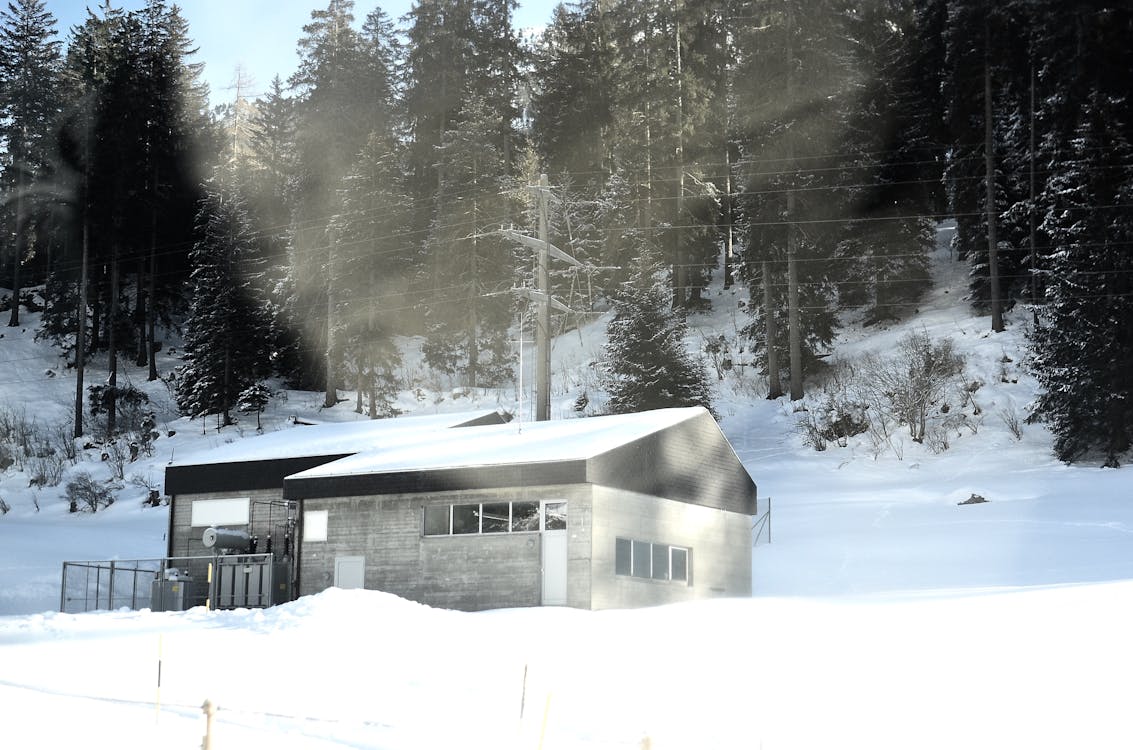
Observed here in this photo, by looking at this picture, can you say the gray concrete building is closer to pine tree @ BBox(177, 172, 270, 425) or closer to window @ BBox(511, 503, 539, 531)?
window @ BBox(511, 503, 539, 531)

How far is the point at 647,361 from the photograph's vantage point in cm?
4162

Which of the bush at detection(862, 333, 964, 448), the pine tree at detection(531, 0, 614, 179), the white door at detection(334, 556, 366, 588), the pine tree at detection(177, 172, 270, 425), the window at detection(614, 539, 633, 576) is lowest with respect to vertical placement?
the white door at detection(334, 556, 366, 588)

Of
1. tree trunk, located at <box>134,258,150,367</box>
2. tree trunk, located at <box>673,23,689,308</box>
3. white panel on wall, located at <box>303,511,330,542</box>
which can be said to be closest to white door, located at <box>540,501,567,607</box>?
white panel on wall, located at <box>303,511,330,542</box>

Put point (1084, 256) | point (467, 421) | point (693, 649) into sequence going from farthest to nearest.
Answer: point (1084, 256)
point (467, 421)
point (693, 649)

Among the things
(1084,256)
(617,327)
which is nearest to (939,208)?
(1084,256)

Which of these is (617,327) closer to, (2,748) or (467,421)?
(467,421)

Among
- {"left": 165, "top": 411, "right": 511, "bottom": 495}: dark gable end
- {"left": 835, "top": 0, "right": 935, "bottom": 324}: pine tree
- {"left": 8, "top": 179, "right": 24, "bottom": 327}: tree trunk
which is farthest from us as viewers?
{"left": 8, "top": 179, "right": 24, "bottom": 327}: tree trunk

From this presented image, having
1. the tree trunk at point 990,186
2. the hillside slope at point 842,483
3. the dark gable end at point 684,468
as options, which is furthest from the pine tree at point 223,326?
the tree trunk at point 990,186

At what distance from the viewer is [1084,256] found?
3866 centimetres

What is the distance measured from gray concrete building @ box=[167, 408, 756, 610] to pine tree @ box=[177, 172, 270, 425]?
2565 centimetres

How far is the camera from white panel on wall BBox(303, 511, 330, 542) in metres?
25.3

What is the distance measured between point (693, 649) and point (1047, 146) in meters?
34.8

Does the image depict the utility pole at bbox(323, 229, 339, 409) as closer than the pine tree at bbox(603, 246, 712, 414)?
No

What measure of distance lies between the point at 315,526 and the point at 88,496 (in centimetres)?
2368
